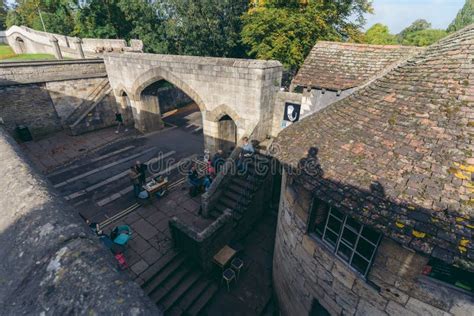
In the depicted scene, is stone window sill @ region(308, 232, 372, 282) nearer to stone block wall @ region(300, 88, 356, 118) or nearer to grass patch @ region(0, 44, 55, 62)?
stone block wall @ region(300, 88, 356, 118)

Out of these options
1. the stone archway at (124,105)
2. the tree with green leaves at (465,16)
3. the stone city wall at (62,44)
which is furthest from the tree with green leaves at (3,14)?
the tree with green leaves at (465,16)

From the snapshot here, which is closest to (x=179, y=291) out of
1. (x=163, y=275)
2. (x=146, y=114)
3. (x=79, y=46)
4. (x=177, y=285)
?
(x=177, y=285)

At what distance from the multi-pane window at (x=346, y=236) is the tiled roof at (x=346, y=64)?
6329 millimetres

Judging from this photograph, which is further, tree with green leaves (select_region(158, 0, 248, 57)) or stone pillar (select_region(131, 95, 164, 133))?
tree with green leaves (select_region(158, 0, 248, 57))

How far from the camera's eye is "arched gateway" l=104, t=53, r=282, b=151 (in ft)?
35.9

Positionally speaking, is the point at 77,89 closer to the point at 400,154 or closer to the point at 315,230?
the point at 315,230

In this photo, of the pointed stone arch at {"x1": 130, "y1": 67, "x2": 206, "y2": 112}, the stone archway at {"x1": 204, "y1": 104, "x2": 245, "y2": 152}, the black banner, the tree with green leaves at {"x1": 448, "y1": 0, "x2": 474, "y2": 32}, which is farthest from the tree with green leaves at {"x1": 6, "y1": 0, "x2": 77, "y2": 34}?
the tree with green leaves at {"x1": 448, "y1": 0, "x2": 474, "y2": 32}

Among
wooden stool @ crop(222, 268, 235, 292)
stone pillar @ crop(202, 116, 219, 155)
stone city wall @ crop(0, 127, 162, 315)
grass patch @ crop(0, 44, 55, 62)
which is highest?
stone city wall @ crop(0, 127, 162, 315)

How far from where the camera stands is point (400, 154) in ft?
13.8

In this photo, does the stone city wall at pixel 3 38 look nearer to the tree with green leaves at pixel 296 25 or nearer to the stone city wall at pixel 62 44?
the stone city wall at pixel 62 44

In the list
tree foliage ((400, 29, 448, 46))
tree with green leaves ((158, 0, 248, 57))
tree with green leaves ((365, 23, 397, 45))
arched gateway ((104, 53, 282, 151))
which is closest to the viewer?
arched gateway ((104, 53, 282, 151))

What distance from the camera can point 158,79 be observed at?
48.1 feet

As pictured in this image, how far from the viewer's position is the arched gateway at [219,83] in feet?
35.9

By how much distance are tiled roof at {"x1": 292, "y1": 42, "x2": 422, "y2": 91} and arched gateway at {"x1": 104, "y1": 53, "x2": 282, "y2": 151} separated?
65.9 inches
